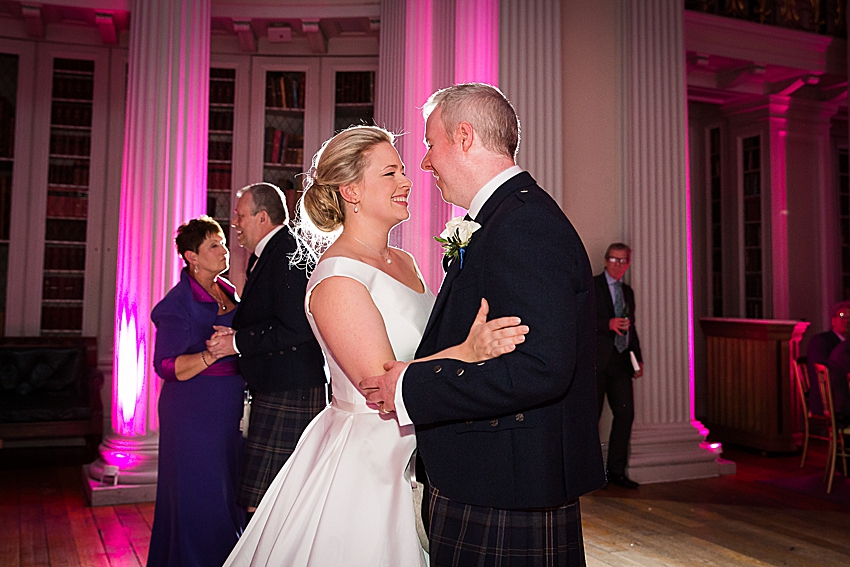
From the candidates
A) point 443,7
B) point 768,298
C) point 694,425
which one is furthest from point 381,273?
point 768,298

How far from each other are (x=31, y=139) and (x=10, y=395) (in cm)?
231

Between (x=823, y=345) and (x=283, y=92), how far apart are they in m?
5.25

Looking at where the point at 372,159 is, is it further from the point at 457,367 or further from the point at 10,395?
the point at 10,395

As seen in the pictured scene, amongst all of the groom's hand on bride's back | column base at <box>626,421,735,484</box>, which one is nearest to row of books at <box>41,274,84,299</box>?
column base at <box>626,421,735,484</box>

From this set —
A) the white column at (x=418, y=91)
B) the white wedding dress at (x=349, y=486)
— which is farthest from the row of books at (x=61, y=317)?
the white wedding dress at (x=349, y=486)

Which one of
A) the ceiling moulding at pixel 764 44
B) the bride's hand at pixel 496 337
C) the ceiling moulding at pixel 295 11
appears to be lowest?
the bride's hand at pixel 496 337

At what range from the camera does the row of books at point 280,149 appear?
743 centimetres

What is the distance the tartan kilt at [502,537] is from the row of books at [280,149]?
6194 mm

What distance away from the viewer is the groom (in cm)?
146

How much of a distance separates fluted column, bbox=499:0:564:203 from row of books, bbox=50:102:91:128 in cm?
411

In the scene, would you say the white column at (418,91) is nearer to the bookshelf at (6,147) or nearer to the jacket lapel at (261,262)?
the jacket lapel at (261,262)

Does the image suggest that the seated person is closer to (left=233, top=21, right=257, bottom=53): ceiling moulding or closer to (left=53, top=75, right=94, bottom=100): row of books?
(left=233, top=21, right=257, bottom=53): ceiling moulding

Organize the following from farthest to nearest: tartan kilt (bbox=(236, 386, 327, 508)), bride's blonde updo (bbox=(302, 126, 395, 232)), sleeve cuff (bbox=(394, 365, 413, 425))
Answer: tartan kilt (bbox=(236, 386, 327, 508)), bride's blonde updo (bbox=(302, 126, 395, 232)), sleeve cuff (bbox=(394, 365, 413, 425))

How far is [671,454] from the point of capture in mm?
5695
